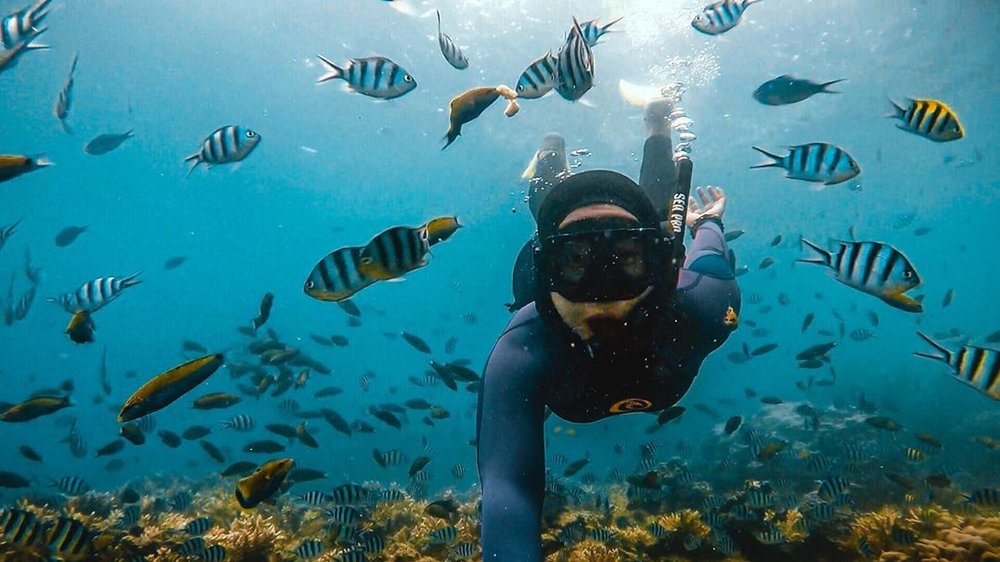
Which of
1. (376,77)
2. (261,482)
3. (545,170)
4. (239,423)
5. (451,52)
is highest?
(451,52)

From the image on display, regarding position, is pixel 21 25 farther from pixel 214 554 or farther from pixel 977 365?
pixel 977 365

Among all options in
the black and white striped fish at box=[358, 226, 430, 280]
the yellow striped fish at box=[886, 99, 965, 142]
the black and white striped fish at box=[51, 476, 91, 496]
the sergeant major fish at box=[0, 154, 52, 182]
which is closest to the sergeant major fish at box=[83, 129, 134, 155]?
the black and white striped fish at box=[51, 476, 91, 496]

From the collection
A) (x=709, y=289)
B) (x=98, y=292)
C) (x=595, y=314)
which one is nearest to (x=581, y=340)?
(x=595, y=314)

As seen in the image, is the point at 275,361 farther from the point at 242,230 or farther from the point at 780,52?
the point at 242,230

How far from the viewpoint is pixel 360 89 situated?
480 centimetres

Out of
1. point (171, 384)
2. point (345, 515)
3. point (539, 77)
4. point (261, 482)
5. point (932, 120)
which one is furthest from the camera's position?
point (345, 515)

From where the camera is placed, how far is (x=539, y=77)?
177 inches

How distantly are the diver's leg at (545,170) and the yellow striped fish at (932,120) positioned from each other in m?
4.15

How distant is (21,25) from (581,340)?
585cm

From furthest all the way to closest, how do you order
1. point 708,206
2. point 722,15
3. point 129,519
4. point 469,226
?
1. point 469,226
2. point 129,519
3. point 722,15
4. point 708,206

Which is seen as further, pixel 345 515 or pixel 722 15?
pixel 345 515

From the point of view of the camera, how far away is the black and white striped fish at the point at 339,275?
3293 mm

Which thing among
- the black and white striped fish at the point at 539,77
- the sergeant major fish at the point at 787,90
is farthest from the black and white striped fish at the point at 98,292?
the sergeant major fish at the point at 787,90

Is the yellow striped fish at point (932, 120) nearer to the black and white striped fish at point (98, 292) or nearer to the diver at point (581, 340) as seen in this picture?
the diver at point (581, 340)
